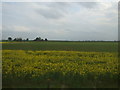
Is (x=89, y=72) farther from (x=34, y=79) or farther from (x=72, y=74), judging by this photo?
(x=34, y=79)

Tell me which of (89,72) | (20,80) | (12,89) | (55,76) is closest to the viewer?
(12,89)

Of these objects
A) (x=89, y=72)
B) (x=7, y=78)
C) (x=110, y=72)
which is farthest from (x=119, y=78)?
(x=7, y=78)

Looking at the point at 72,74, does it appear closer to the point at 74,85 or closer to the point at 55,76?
the point at 55,76

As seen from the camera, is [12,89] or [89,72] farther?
[89,72]

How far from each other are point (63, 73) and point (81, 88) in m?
1.75

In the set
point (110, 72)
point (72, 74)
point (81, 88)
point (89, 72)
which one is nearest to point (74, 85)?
point (81, 88)

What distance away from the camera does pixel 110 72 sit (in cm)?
814

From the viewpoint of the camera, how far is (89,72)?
803cm

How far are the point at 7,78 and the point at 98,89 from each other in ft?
12.1

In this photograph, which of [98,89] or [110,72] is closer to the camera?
[98,89]

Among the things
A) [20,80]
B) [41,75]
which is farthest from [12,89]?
[41,75]

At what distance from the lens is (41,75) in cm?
746

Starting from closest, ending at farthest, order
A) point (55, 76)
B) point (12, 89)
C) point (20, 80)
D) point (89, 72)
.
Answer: point (12, 89) < point (20, 80) < point (55, 76) < point (89, 72)

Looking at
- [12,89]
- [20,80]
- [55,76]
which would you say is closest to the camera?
[12,89]
